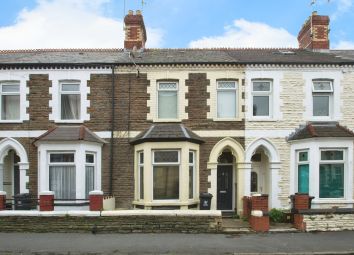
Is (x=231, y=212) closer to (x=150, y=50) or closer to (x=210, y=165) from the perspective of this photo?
(x=210, y=165)

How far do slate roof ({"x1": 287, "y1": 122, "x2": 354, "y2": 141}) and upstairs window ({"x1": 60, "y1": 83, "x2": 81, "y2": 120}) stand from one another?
8.40 meters

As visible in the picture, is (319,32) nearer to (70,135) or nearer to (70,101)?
(70,101)

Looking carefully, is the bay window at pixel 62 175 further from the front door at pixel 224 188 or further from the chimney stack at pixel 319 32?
the chimney stack at pixel 319 32

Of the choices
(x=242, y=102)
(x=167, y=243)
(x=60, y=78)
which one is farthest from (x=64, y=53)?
(x=167, y=243)

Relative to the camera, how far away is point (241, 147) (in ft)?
57.0

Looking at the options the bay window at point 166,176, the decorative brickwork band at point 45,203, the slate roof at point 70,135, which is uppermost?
the slate roof at point 70,135

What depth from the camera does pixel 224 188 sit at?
18219mm

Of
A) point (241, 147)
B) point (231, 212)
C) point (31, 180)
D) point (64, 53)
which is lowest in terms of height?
point (231, 212)

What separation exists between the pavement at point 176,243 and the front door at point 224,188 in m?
4.46

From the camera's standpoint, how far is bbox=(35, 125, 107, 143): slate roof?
1633cm

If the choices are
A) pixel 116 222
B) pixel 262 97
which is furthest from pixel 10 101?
pixel 262 97

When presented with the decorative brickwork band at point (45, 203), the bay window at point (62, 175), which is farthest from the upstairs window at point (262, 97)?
the decorative brickwork band at point (45, 203)

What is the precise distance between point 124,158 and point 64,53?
18.8 feet

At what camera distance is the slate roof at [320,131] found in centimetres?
1648
